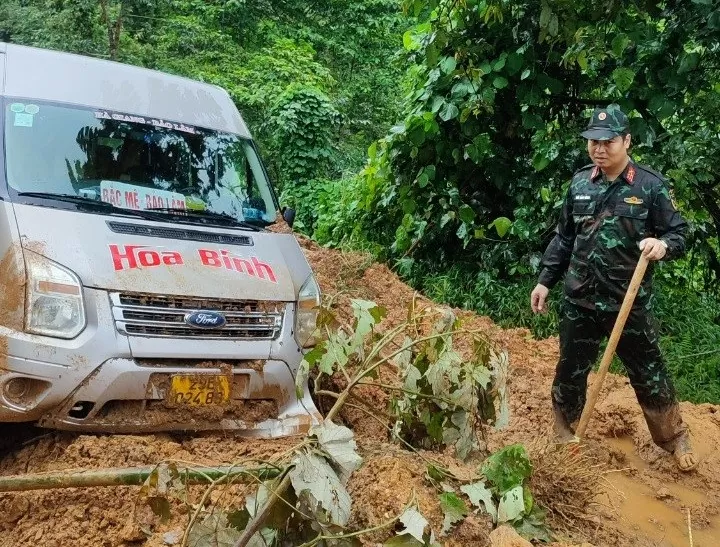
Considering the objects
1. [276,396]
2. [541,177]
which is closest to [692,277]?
[541,177]

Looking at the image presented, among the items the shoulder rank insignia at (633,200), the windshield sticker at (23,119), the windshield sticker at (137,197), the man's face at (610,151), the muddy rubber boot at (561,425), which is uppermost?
the man's face at (610,151)

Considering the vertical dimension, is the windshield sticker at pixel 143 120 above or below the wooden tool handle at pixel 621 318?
above

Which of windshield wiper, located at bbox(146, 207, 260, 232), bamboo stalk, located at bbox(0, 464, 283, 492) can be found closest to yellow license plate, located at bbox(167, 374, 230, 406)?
bamboo stalk, located at bbox(0, 464, 283, 492)

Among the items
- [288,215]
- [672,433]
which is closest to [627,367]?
[672,433]

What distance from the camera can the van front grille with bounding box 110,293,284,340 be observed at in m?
3.55

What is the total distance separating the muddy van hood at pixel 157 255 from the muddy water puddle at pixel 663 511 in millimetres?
2132

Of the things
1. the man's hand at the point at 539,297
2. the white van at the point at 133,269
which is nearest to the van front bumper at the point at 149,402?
the white van at the point at 133,269

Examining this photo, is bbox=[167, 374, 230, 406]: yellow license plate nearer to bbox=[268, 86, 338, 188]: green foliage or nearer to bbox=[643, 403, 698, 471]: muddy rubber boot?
bbox=[643, 403, 698, 471]: muddy rubber boot

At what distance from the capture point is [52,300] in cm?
342

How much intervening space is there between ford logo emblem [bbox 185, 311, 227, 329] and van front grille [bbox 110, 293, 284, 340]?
0.01 metres

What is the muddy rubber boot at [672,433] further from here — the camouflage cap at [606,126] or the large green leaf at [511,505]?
the large green leaf at [511,505]

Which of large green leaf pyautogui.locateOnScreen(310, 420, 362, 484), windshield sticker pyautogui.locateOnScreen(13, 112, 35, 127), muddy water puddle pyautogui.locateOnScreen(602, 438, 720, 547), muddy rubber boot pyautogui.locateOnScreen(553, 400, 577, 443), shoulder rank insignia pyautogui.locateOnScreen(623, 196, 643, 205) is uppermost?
windshield sticker pyautogui.locateOnScreen(13, 112, 35, 127)

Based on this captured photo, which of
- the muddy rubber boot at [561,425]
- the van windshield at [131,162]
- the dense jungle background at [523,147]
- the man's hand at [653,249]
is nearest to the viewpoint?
the man's hand at [653,249]

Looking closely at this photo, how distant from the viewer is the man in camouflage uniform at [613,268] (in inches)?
164
